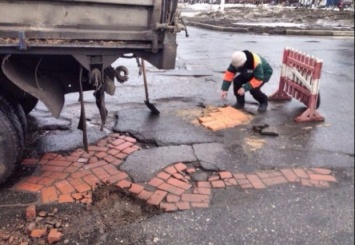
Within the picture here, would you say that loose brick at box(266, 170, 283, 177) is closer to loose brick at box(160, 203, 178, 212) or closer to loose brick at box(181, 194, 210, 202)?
loose brick at box(181, 194, 210, 202)

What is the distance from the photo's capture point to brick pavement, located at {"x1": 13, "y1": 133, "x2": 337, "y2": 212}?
122 inches

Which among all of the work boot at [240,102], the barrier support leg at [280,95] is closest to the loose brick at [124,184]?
the work boot at [240,102]

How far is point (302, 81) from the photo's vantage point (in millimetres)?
5051

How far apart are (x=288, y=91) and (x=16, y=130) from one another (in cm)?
406

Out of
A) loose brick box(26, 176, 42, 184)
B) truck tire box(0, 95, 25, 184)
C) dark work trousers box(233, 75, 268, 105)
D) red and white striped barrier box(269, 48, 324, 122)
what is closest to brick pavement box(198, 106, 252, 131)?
dark work trousers box(233, 75, 268, 105)

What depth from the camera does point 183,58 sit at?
362 inches

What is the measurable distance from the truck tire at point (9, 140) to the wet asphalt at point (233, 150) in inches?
30.7

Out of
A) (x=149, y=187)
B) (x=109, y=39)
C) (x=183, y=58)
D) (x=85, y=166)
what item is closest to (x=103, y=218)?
(x=149, y=187)

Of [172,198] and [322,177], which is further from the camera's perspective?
[322,177]

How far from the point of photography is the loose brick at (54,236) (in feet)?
8.47

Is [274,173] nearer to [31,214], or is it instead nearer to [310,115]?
[310,115]

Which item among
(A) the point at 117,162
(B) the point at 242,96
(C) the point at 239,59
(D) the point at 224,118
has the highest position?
(C) the point at 239,59

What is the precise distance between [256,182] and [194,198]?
25.9 inches

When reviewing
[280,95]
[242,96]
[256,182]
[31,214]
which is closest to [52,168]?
[31,214]
